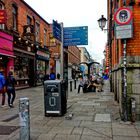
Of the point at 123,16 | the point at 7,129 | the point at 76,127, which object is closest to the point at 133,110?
the point at 76,127

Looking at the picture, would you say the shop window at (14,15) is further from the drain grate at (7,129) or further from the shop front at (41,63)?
the drain grate at (7,129)

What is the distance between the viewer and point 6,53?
2433cm

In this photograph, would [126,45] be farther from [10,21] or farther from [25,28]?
[25,28]

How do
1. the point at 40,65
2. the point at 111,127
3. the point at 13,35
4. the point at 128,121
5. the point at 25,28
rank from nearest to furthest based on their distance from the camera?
the point at 111,127, the point at 128,121, the point at 13,35, the point at 25,28, the point at 40,65

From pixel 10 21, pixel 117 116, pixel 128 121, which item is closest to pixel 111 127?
pixel 128 121

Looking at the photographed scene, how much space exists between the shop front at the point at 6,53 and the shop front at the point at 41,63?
8.80 meters

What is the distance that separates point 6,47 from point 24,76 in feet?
20.6

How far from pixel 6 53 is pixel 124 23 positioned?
15.8m

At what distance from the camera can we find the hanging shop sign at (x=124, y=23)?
9.89 metres

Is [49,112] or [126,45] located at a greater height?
[126,45]

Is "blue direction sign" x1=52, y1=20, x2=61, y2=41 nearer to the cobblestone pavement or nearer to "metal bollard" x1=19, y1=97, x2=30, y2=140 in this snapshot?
the cobblestone pavement

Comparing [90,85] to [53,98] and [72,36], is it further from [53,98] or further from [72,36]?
[53,98]

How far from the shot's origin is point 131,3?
1013 cm

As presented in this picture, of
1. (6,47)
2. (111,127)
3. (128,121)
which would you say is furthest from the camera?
(6,47)
